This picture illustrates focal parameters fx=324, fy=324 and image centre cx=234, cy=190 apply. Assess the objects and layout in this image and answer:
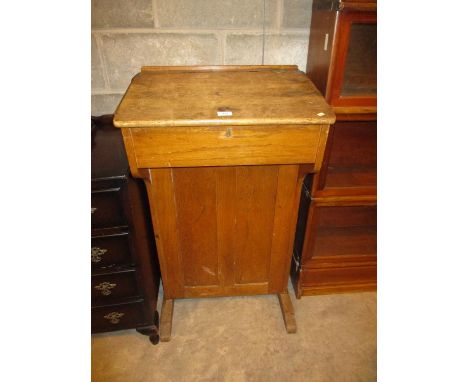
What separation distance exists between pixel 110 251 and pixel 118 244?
0.05 meters

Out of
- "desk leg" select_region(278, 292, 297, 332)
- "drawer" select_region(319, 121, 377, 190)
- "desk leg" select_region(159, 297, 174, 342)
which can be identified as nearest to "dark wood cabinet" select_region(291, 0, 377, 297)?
"drawer" select_region(319, 121, 377, 190)

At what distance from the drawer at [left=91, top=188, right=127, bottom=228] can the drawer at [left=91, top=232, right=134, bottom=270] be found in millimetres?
50

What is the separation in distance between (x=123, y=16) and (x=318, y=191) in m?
1.06

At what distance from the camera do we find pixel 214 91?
3.63 feet

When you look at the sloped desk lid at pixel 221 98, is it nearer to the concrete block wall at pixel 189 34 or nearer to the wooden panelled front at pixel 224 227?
the concrete block wall at pixel 189 34

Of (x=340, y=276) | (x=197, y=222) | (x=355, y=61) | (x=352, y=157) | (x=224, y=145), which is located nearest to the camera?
(x=224, y=145)

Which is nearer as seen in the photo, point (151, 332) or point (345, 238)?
point (151, 332)

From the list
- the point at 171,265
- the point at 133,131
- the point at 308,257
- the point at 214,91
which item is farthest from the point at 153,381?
the point at 214,91

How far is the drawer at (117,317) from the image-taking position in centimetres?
131

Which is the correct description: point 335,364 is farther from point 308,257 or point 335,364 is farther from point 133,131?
point 133,131

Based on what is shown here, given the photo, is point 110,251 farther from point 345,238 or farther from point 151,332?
point 345,238

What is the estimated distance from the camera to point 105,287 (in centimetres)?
125

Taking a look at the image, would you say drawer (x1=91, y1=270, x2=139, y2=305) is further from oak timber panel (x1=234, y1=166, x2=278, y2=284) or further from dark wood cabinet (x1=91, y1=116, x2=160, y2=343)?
oak timber panel (x1=234, y1=166, x2=278, y2=284)

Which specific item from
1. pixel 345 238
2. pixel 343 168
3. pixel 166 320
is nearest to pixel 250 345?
pixel 166 320
